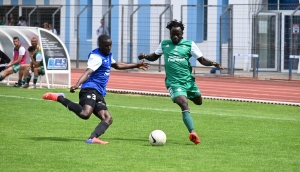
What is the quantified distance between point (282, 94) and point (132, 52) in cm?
1274

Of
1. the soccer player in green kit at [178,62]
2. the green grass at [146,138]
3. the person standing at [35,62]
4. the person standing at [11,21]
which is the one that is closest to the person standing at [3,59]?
the person standing at [35,62]

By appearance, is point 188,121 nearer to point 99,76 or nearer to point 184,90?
point 184,90

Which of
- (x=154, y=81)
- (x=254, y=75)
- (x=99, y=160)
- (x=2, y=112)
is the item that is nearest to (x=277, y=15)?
(x=254, y=75)

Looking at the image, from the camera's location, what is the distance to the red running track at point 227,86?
2422 cm

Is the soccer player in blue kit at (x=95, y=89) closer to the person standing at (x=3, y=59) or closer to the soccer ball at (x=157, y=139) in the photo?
the soccer ball at (x=157, y=139)

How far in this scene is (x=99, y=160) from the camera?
10.6 meters

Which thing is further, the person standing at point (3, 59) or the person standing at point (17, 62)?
the person standing at point (3, 59)

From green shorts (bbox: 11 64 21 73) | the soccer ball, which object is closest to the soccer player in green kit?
the soccer ball

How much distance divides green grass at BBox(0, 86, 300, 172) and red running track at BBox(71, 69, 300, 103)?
3308mm

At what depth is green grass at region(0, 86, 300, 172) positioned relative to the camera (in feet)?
34.1

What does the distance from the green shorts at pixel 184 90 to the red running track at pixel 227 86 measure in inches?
374

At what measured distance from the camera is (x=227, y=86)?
2753 centimetres

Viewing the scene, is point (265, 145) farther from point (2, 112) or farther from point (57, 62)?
point (57, 62)

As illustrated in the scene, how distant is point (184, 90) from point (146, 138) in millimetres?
1068
